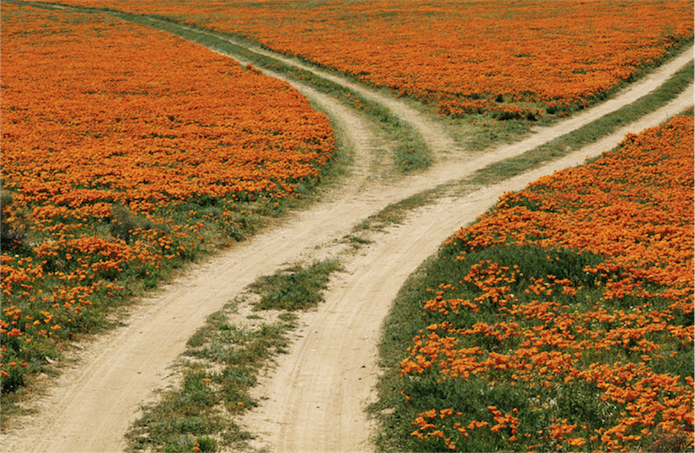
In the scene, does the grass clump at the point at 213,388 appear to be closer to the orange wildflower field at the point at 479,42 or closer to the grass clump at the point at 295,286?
the grass clump at the point at 295,286

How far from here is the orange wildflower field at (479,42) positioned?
40.2 m

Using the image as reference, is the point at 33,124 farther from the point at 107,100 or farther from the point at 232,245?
the point at 232,245

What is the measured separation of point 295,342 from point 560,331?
5.59m

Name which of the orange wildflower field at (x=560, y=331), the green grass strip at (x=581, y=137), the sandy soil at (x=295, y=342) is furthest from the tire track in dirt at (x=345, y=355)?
the green grass strip at (x=581, y=137)

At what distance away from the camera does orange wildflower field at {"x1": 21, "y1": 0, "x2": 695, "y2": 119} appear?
4022cm

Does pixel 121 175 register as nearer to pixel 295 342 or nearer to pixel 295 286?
pixel 295 286

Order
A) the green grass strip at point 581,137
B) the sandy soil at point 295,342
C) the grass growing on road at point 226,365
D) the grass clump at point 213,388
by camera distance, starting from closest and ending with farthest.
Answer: the grass clump at point 213,388
the grass growing on road at point 226,365
the sandy soil at point 295,342
the green grass strip at point 581,137

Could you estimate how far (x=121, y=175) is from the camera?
79.9 ft

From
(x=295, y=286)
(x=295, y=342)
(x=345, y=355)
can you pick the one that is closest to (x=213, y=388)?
(x=295, y=342)

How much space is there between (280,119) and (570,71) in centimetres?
2331

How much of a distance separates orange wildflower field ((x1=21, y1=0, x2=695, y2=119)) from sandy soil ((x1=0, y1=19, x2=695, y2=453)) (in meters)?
16.3

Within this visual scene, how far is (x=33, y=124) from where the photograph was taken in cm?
3256

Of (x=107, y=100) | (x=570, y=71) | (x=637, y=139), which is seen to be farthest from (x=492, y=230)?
(x=570, y=71)

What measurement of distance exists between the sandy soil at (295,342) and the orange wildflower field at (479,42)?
16268 millimetres
